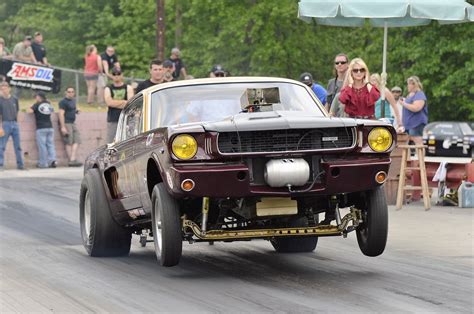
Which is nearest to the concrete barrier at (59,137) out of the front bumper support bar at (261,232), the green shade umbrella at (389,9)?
the green shade umbrella at (389,9)

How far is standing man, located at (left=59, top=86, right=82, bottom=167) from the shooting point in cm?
2783

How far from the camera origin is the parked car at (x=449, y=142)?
33.0 m

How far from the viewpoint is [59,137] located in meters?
28.3

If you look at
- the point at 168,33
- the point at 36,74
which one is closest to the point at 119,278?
the point at 36,74

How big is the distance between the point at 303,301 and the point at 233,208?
134cm

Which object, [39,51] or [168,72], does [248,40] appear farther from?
[168,72]

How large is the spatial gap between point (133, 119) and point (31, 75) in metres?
18.9

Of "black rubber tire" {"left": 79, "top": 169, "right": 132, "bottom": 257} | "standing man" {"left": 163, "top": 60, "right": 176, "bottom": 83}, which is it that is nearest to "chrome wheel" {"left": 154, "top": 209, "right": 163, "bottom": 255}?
"black rubber tire" {"left": 79, "top": 169, "right": 132, "bottom": 257}

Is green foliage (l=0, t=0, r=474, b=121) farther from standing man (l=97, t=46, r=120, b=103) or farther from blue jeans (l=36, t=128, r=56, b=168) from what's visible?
blue jeans (l=36, t=128, r=56, b=168)

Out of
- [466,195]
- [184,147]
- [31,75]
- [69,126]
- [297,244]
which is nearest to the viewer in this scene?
[184,147]

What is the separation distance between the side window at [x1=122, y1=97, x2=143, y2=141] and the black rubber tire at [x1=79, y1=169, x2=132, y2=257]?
54 centimetres

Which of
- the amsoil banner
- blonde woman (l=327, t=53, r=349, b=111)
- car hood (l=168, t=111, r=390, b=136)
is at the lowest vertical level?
car hood (l=168, t=111, r=390, b=136)

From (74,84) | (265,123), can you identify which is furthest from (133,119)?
(74,84)

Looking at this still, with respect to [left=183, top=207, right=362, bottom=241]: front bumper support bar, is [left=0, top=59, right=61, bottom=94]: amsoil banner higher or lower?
higher
